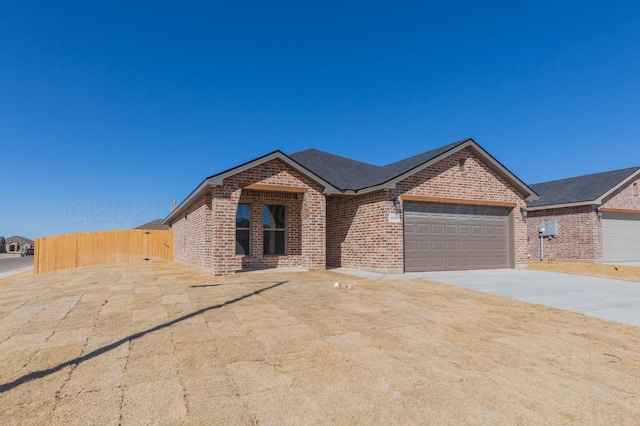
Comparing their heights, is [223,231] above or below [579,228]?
below

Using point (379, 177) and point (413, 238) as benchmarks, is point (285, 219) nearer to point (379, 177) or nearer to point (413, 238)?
point (379, 177)

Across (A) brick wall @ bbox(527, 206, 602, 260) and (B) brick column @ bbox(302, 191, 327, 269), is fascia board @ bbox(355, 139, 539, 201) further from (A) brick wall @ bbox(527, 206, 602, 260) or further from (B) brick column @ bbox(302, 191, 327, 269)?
(A) brick wall @ bbox(527, 206, 602, 260)

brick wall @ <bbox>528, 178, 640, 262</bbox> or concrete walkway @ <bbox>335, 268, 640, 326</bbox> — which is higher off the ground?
brick wall @ <bbox>528, 178, 640, 262</bbox>

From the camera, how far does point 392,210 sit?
1270cm

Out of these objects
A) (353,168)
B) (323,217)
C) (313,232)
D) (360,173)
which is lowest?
(313,232)

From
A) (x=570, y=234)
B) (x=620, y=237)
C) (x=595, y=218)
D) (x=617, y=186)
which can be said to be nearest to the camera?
(x=595, y=218)

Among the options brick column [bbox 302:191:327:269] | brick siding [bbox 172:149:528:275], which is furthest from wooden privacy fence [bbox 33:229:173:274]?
brick column [bbox 302:191:327:269]

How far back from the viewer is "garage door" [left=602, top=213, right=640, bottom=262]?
1959 cm

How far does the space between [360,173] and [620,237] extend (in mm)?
15250

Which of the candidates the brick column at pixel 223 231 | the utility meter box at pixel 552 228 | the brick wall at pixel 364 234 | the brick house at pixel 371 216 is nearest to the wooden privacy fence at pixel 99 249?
the brick house at pixel 371 216

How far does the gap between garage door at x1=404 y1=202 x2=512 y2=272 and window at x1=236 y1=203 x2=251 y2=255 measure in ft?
18.5

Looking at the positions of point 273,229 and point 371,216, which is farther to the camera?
point 273,229

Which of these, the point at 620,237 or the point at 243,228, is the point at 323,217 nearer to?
the point at 243,228

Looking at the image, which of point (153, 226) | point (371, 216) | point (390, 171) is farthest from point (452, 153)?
point (153, 226)
